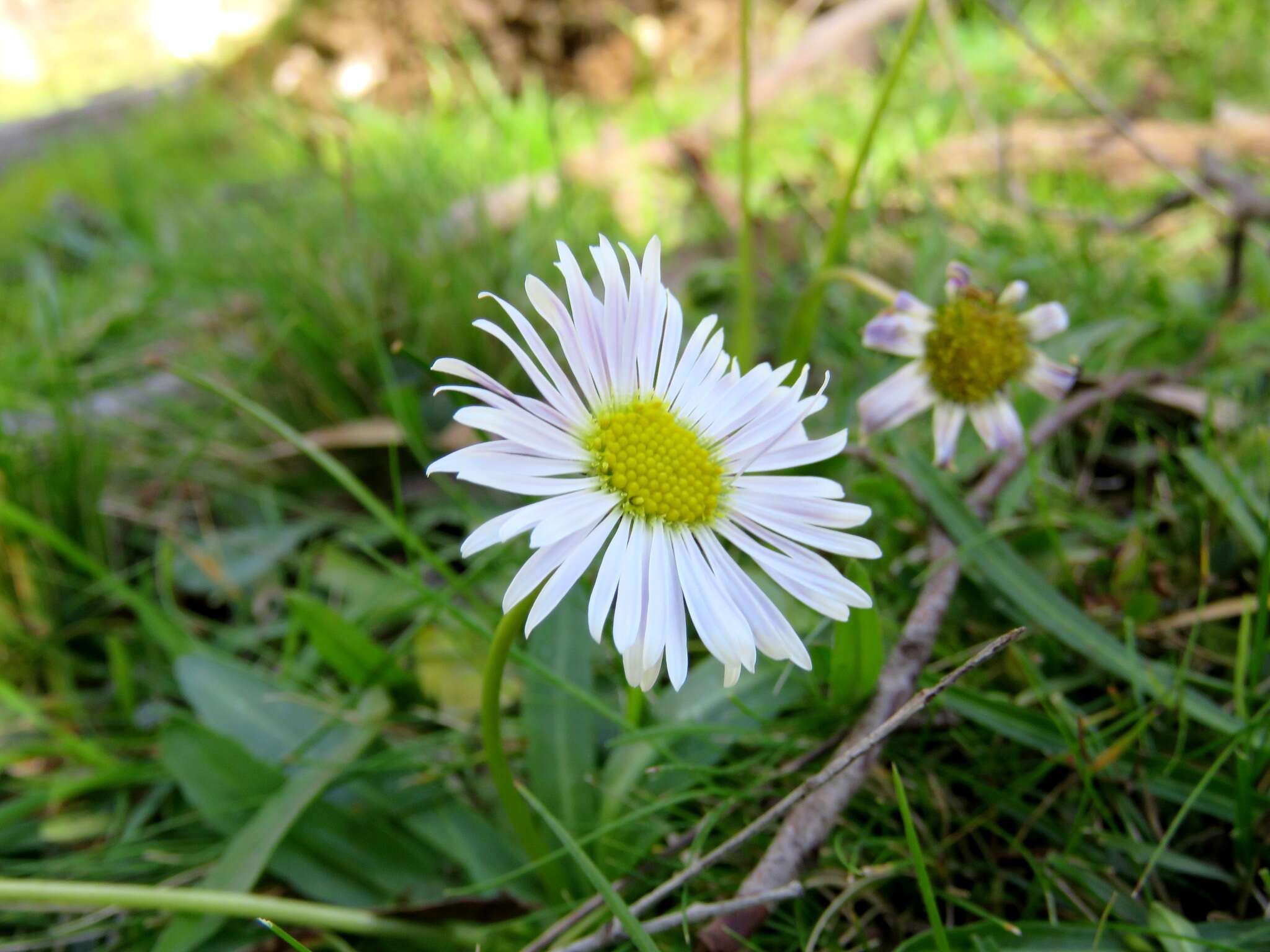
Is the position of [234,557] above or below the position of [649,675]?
above

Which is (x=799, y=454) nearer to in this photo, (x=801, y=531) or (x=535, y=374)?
(x=801, y=531)

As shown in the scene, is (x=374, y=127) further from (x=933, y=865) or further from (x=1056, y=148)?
(x=933, y=865)

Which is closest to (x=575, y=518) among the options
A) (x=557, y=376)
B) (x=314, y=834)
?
(x=557, y=376)

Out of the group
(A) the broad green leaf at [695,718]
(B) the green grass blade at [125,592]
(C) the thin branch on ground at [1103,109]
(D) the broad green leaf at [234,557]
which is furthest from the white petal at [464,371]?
(C) the thin branch on ground at [1103,109]

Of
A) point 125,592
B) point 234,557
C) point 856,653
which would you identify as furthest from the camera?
point 234,557

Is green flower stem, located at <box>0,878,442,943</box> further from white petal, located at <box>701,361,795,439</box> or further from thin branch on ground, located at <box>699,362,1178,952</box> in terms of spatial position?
white petal, located at <box>701,361,795,439</box>

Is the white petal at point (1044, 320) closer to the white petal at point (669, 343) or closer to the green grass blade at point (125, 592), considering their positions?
the white petal at point (669, 343)

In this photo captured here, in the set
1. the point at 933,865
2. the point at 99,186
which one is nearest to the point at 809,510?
the point at 933,865

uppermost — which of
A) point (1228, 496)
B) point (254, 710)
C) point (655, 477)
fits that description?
point (655, 477)
